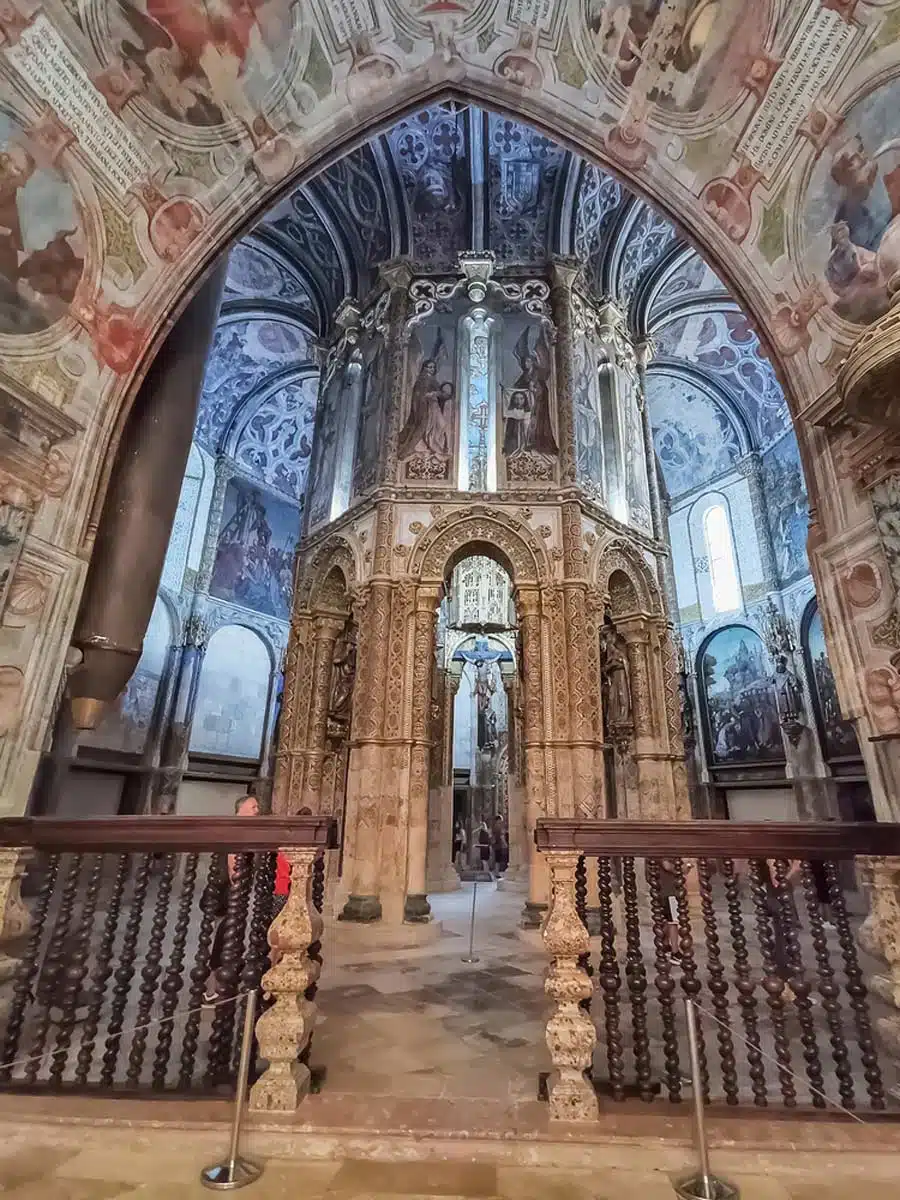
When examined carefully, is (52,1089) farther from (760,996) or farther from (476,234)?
(476,234)

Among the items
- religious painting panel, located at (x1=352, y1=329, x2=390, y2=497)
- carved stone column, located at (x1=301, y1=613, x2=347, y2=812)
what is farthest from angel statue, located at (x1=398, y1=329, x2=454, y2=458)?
carved stone column, located at (x1=301, y1=613, x2=347, y2=812)

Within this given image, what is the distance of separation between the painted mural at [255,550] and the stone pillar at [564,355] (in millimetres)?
→ 11581

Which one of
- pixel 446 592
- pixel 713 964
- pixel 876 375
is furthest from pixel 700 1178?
pixel 446 592

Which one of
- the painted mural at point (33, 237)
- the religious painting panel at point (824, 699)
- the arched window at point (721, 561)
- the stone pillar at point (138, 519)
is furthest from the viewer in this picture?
the arched window at point (721, 561)

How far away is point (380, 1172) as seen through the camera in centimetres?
235

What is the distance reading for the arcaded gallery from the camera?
283 cm

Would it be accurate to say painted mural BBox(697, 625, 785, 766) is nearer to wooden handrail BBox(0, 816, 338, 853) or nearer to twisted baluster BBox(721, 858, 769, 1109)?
twisted baluster BBox(721, 858, 769, 1109)

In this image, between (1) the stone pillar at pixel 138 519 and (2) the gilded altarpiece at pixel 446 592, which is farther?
(2) the gilded altarpiece at pixel 446 592

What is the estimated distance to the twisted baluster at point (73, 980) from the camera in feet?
9.80

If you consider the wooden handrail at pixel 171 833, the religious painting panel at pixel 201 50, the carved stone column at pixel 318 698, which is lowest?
the wooden handrail at pixel 171 833

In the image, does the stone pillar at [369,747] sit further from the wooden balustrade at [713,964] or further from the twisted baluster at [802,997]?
the twisted baluster at [802,997]

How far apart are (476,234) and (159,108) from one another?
7896mm

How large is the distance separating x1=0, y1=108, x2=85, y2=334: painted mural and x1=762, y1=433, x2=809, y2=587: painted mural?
15982 millimetres

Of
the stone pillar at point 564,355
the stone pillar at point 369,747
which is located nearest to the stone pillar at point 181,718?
the stone pillar at point 369,747
